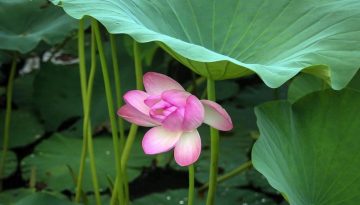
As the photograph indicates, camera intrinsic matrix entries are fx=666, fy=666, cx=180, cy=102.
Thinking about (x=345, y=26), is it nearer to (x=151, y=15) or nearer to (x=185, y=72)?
(x=151, y=15)

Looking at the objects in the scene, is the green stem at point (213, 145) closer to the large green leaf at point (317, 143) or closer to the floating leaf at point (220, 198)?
the large green leaf at point (317, 143)

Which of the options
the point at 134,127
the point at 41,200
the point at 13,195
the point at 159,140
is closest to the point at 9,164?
the point at 13,195

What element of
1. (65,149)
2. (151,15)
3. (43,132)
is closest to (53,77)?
(43,132)

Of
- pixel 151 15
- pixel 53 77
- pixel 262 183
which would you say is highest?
pixel 151 15

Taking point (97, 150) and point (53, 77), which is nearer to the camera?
point (97, 150)

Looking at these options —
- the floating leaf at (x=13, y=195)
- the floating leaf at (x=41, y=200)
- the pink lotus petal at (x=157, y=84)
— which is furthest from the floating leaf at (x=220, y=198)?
the pink lotus petal at (x=157, y=84)

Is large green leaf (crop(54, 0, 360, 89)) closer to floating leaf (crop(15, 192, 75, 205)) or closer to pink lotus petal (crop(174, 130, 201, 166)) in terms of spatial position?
pink lotus petal (crop(174, 130, 201, 166))

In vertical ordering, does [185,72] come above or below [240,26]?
below
